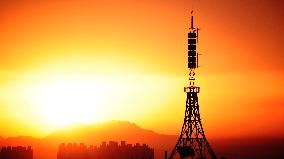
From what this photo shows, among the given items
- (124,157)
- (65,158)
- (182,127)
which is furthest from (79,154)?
(182,127)

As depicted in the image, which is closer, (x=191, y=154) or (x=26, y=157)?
(x=191, y=154)

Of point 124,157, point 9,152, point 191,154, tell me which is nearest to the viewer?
point 191,154

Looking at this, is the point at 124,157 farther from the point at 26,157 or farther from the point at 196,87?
the point at 196,87

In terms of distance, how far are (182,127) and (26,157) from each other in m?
137

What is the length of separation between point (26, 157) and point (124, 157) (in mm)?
42588

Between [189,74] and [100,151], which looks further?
[100,151]

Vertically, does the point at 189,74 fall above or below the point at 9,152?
above

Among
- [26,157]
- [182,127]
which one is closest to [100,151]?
[26,157]

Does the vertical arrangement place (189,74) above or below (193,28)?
below

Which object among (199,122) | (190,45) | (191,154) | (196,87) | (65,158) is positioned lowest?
(65,158)

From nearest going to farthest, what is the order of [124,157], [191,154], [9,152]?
[191,154], [124,157], [9,152]

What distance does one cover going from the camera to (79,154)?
639 ft

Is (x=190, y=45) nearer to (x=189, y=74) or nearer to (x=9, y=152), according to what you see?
(x=189, y=74)

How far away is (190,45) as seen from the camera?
68.2 m
